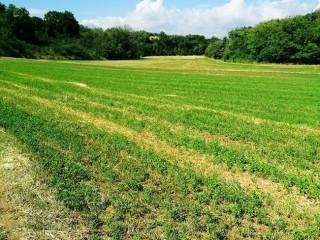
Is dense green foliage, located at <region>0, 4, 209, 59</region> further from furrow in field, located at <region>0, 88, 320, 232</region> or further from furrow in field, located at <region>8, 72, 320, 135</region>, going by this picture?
furrow in field, located at <region>0, 88, 320, 232</region>

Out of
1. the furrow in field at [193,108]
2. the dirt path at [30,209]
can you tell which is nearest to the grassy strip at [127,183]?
the dirt path at [30,209]

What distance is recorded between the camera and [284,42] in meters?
107

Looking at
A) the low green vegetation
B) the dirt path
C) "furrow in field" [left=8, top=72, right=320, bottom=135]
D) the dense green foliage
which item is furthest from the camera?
the dense green foliage

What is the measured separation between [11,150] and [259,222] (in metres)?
8.69

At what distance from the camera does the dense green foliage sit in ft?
385

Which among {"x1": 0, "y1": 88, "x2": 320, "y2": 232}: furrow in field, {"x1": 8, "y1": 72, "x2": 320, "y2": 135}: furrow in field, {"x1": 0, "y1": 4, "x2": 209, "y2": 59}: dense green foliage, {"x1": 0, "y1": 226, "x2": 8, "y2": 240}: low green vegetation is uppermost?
{"x1": 0, "y1": 226, "x2": 8, "y2": 240}: low green vegetation

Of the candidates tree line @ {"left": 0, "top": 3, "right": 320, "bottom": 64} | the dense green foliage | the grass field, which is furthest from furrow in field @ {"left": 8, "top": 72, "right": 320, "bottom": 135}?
the dense green foliage

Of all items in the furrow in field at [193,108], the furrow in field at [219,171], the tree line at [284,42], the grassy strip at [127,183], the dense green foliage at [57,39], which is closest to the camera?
the grassy strip at [127,183]

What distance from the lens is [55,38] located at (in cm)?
13838

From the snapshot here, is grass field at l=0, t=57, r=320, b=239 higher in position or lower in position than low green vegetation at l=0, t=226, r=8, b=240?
lower

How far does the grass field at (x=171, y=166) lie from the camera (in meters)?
10.4

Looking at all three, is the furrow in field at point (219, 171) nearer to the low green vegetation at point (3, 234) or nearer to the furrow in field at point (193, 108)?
the low green vegetation at point (3, 234)

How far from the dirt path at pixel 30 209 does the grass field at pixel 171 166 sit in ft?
0.19

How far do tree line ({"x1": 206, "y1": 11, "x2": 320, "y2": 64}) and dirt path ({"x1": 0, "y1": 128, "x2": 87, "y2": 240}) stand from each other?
3830 inches
